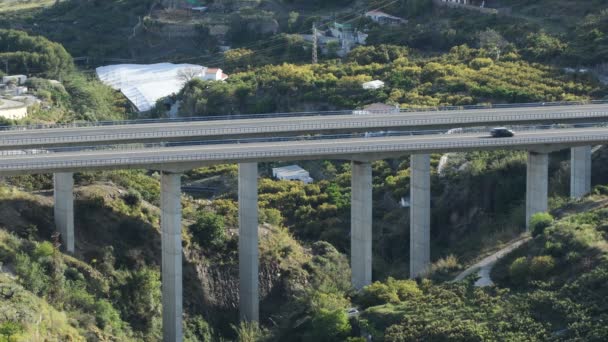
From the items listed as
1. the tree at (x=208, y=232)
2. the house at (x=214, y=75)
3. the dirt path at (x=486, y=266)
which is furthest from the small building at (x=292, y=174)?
the dirt path at (x=486, y=266)

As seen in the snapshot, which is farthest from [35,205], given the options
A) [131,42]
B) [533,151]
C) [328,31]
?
[131,42]

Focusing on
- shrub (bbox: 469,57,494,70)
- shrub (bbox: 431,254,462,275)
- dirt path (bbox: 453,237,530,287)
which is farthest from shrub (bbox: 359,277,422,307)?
shrub (bbox: 469,57,494,70)

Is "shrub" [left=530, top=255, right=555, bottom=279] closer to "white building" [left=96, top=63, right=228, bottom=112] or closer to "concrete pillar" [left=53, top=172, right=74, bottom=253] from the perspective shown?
"concrete pillar" [left=53, top=172, right=74, bottom=253]

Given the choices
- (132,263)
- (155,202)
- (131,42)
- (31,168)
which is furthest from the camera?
(131,42)

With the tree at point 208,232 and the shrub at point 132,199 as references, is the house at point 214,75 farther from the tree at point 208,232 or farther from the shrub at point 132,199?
the tree at point 208,232

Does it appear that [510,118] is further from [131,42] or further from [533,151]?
[131,42]

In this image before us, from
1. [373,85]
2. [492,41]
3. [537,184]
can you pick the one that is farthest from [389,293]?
[492,41]

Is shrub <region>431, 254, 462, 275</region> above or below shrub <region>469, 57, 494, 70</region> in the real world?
below
